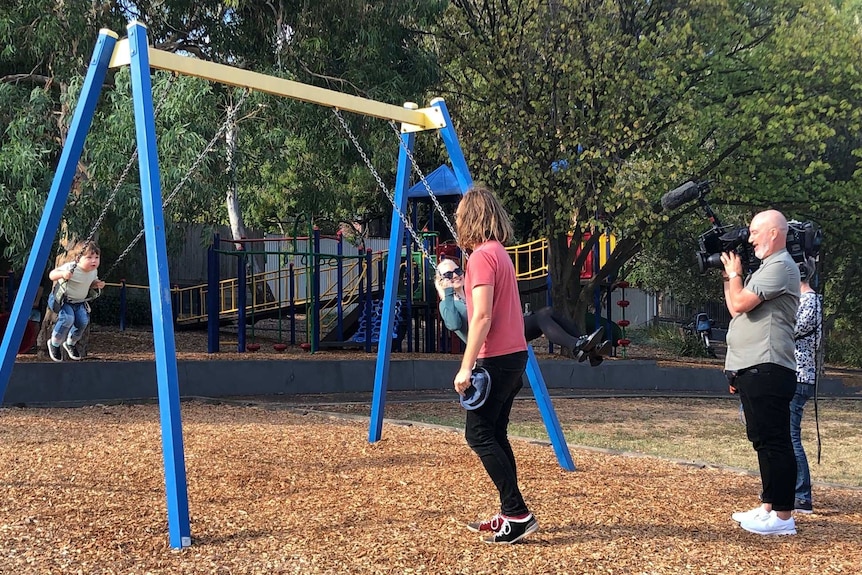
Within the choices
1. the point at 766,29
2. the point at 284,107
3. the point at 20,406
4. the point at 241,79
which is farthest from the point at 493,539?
the point at 766,29

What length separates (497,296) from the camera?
14.2 feet

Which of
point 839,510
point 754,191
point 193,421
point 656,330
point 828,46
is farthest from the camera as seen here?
point 656,330

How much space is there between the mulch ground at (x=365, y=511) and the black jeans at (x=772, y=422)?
28 centimetres

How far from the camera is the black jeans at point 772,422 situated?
447 centimetres

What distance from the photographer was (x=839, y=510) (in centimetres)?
539

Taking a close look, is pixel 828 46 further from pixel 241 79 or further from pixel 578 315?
pixel 241 79

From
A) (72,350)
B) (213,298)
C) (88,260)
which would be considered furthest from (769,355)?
(213,298)

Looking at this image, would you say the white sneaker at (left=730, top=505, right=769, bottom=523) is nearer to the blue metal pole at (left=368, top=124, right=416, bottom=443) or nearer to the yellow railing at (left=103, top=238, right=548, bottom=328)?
the blue metal pole at (left=368, top=124, right=416, bottom=443)

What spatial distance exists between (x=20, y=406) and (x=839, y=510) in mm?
8221

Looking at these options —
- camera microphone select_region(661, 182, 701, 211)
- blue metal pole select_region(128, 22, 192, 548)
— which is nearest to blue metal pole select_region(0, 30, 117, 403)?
blue metal pole select_region(128, 22, 192, 548)

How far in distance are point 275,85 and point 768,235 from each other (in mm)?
3088

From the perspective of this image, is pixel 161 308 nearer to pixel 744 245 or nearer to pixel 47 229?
pixel 47 229

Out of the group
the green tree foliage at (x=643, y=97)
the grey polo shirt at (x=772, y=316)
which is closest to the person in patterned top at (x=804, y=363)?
the grey polo shirt at (x=772, y=316)

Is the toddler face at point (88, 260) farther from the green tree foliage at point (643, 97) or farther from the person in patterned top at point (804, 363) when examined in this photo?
the green tree foliage at point (643, 97)
